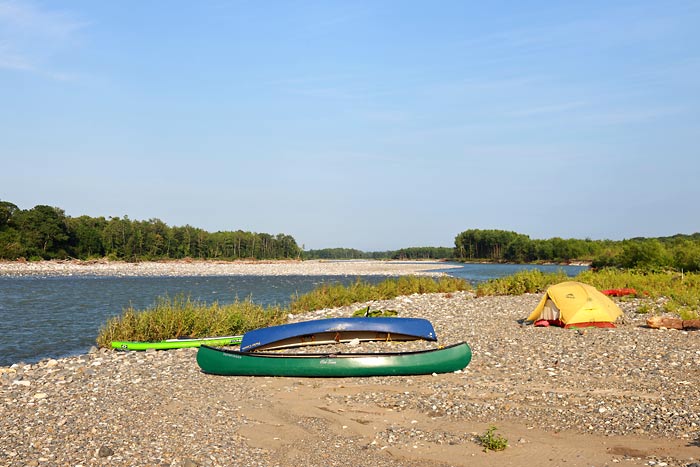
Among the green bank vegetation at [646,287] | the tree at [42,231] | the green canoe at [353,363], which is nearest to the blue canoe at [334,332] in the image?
the green canoe at [353,363]

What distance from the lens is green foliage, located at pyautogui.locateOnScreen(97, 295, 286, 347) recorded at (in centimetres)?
1845

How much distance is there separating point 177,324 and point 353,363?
9.19 metres

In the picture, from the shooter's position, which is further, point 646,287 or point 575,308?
point 646,287

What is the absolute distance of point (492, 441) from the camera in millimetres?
7715

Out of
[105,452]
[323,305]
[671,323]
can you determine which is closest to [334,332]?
[105,452]

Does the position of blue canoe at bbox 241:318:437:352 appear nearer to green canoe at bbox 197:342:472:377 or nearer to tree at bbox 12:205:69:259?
green canoe at bbox 197:342:472:377

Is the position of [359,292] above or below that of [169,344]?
above

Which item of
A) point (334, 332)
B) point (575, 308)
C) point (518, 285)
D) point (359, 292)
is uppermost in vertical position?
point (518, 285)

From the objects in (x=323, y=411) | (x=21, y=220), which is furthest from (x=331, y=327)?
(x=21, y=220)

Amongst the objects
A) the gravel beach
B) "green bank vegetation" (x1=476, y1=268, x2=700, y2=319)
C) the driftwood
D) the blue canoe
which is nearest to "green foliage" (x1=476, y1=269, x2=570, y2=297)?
"green bank vegetation" (x1=476, y1=268, x2=700, y2=319)

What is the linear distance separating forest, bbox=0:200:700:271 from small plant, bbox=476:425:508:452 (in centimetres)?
3699

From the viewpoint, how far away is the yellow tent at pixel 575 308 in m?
18.1

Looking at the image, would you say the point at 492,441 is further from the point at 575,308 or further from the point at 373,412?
the point at 575,308

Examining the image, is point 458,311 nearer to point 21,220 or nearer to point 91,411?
point 91,411
